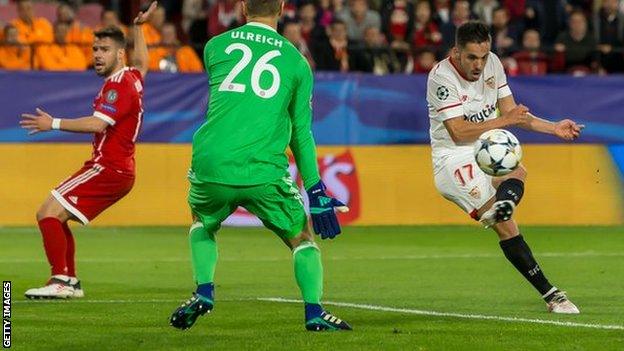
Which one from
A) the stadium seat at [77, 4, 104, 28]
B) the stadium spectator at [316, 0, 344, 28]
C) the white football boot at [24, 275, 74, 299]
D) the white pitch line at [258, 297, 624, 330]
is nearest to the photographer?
the white pitch line at [258, 297, 624, 330]

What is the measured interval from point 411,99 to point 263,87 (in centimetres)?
1158

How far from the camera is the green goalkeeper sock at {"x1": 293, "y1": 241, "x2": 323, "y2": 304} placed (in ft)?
31.3

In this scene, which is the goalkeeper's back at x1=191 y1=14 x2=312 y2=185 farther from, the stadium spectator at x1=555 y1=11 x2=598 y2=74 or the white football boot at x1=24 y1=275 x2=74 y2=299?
the stadium spectator at x1=555 y1=11 x2=598 y2=74

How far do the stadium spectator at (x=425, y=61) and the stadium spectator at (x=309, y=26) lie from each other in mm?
1380

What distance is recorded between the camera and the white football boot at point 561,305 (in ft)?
36.5

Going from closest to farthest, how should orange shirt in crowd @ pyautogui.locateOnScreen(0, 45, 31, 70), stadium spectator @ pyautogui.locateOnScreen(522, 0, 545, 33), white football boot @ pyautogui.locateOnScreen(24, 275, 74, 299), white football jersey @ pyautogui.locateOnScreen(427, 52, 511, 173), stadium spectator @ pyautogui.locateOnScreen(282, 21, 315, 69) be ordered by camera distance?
1. white football jersey @ pyautogui.locateOnScreen(427, 52, 511, 173)
2. white football boot @ pyautogui.locateOnScreen(24, 275, 74, 299)
3. orange shirt in crowd @ pyautogui.locateOnScreen(0, 45, 31, 70)
4. stadium spectator @ pyautogui.locateOnScreen(282, 21, 315, 69)
5. stadium spectator @ pyautogui.locateOnScreen(522, 0, 545, 33)

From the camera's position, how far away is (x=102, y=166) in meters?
12.6

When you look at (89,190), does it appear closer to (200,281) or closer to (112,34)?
(112,34)

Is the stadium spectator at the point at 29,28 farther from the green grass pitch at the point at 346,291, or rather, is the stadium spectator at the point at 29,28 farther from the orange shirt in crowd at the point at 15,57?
the green grass pitch at the point at 346,291

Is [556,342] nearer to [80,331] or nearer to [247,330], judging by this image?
[247,330]

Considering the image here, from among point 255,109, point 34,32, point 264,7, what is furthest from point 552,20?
point 255,109

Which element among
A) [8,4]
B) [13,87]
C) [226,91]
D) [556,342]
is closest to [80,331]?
[226,91]

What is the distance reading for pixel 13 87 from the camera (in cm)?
2020

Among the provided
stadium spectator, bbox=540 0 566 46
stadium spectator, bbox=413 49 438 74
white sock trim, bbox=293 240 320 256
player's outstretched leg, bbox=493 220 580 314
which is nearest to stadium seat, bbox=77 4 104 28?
stadium spectator, bbox=413 49 438 74
